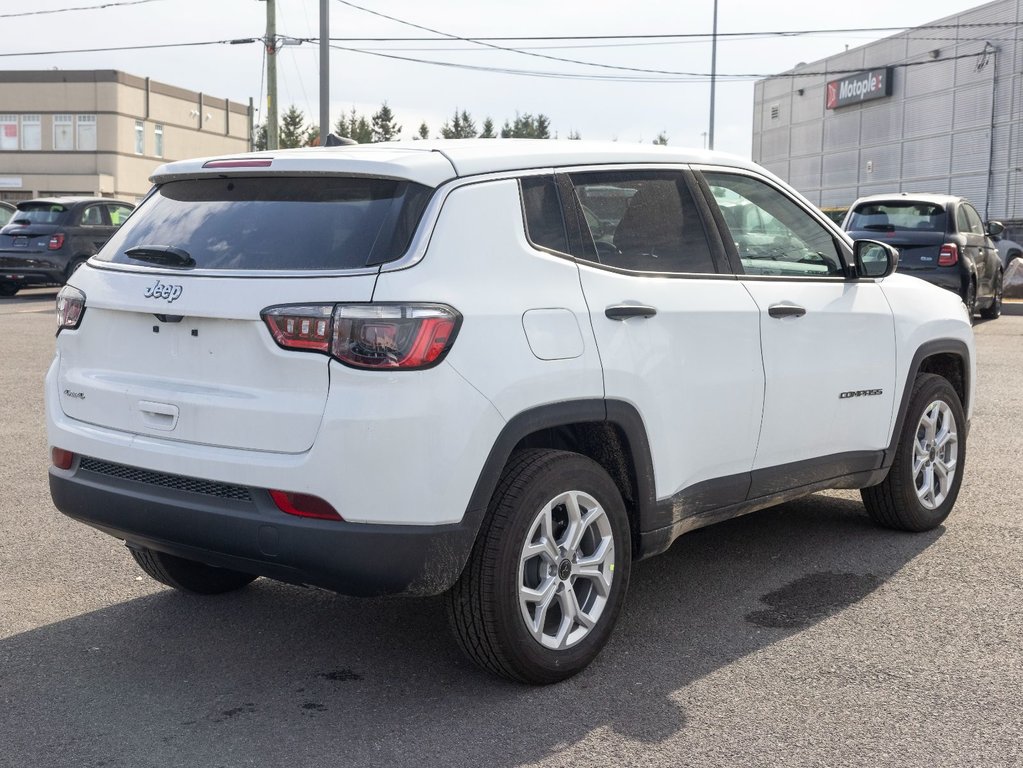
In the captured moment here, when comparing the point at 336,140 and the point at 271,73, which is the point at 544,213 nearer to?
the point at 336,140

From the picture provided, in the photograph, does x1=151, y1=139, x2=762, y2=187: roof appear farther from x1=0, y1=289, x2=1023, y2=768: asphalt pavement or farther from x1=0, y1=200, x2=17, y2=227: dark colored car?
x1=0, y1=200, x2=17, y2=227: dark colored car

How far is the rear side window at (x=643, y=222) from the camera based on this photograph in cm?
432

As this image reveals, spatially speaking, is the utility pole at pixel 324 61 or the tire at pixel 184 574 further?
the utility pole at pixel 324 61

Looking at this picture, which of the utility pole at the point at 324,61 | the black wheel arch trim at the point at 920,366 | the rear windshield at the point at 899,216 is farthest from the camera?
the utility pole at the point at 324,61

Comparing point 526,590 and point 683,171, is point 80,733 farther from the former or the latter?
point 683,171

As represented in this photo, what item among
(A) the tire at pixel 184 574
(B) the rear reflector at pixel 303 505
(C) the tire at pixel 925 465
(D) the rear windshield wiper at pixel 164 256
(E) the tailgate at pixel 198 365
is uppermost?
(D) the rear windshield wiper at pixel 164 256

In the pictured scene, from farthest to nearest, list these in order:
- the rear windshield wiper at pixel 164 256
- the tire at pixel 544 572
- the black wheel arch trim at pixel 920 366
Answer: the black wheel arch trim at pixel 920 366
the rear windshield wiper at pixel 164 256
the tire at pixel 544 572

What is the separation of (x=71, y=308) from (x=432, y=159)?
1.37 meters

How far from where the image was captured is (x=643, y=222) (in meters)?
4.55

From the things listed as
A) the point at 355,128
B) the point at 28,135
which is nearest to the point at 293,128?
the point at 355,128

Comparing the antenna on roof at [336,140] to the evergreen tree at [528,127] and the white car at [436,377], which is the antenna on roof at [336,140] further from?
the evergreen tree at [528,127]

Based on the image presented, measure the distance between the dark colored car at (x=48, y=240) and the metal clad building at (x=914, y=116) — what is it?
83.6ft

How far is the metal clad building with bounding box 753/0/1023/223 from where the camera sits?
40781 millimetres

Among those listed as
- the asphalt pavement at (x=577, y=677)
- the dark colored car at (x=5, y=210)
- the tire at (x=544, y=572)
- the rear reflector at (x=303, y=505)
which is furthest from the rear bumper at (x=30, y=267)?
the rear reflector at (x=303, y=505)
